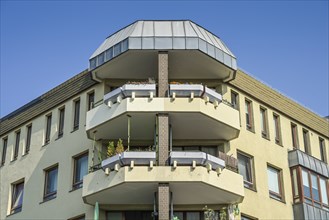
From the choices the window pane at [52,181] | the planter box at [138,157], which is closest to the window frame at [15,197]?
the window pane at [52,181]

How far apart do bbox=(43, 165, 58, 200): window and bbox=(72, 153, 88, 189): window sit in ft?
Answer: 5.46

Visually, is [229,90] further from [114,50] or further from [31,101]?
[31,101]

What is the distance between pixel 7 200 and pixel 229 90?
49.4 feet

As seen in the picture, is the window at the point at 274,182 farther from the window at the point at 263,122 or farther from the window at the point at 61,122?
the window at the point at 61,122

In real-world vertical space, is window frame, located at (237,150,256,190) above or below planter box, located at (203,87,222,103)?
below

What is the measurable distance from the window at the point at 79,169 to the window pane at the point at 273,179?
398 inches

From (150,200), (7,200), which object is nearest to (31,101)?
(7,200)

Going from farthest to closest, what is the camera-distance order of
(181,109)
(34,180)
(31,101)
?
(31,101), (34,180), (181,109)

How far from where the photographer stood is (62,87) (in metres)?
37.3

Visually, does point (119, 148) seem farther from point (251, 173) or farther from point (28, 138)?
point (28, 138)

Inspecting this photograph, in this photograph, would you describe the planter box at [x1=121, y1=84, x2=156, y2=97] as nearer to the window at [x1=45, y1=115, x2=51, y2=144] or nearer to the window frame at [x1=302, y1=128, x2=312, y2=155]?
the window at [x1=45, y1=115, x2=51, y2=144]

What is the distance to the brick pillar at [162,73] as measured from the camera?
31.1 meters

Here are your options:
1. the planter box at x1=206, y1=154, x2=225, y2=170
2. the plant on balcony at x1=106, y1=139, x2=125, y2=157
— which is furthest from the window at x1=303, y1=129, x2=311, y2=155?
the plant on balcony at x1=106, y1=139, x2=125, y2=157

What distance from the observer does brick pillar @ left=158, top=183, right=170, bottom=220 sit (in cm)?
2844
